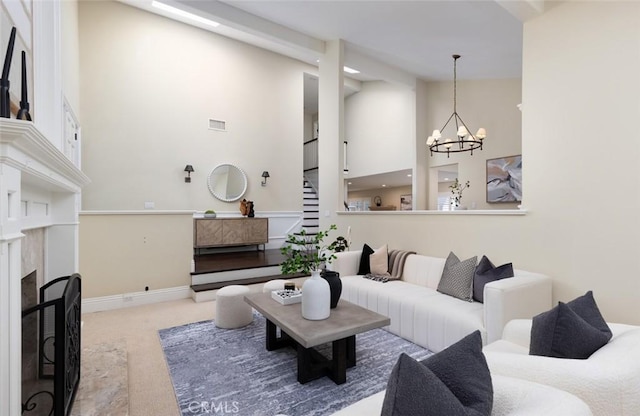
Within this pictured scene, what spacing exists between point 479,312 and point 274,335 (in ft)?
5.73

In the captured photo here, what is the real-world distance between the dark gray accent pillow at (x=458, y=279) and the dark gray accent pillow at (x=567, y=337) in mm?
1614

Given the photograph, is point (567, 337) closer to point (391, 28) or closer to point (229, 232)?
point (391, 28)

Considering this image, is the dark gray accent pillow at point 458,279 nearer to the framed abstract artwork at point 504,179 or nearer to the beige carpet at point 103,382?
the beige carpet at point 103,382

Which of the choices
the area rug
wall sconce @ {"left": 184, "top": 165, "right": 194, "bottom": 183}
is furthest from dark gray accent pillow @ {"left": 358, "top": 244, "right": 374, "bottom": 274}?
wall sconce @ {"left": 184, "top": 165, "right": 194, "bottom": 183}

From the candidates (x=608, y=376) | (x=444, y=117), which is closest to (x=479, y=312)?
(x=608, y=376)

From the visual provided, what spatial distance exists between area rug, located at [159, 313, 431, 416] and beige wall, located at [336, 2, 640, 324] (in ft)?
4.85

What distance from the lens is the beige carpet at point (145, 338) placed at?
2.01 m

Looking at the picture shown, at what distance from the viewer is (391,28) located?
191 inches

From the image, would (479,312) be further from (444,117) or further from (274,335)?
(444,117)

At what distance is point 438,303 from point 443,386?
2.14 m

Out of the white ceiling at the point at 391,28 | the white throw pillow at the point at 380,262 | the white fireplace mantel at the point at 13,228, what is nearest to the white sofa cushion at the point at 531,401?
the white fireplace mantel at the point at 13,228

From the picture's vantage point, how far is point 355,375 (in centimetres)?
229

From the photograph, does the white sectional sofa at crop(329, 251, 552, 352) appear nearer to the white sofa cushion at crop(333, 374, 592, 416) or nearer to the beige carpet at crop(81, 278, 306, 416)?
the white sofa cushion at crop(333, 374, 592, 416)

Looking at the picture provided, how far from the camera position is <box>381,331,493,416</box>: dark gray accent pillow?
750mm
